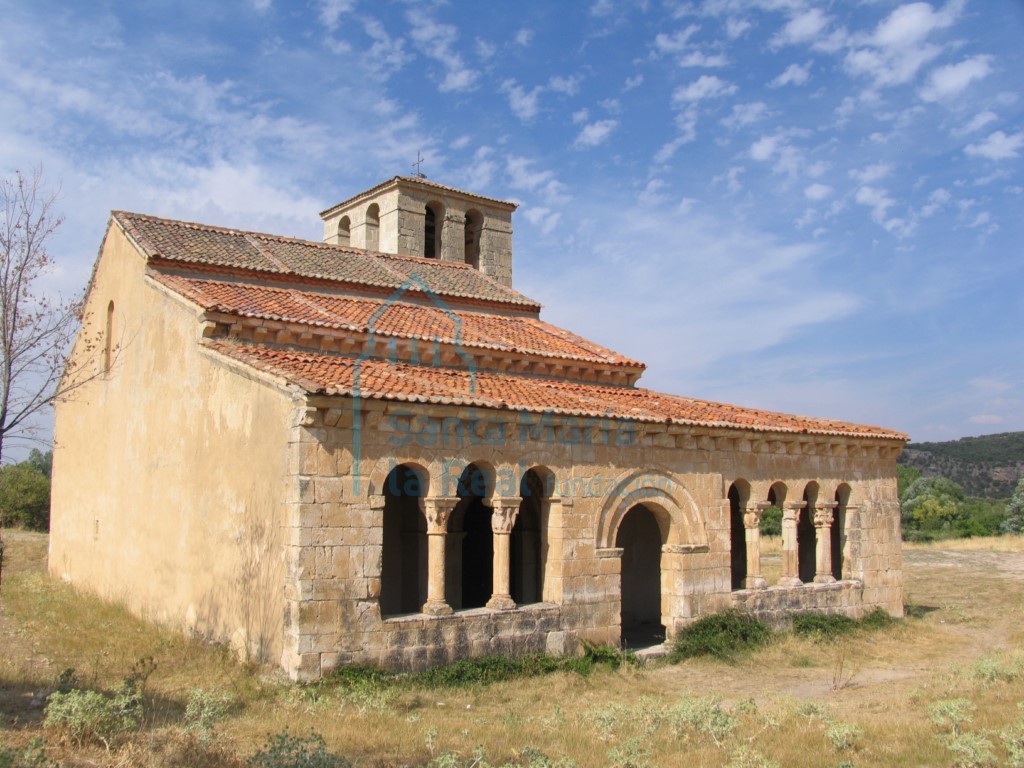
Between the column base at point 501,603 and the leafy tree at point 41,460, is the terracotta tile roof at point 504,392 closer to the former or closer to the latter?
the column base at point 501,603

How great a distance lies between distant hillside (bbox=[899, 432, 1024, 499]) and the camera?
69.1 meters

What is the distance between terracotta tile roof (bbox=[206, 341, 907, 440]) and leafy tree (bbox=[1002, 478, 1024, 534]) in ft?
96.9

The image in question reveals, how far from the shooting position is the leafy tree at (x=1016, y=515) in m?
39.6

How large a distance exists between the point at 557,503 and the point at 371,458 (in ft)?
9.14

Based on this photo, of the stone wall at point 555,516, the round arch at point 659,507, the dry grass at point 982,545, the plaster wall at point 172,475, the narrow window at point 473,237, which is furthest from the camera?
the dry grass at point 982,545

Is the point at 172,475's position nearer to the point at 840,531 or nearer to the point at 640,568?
the point at 640,568

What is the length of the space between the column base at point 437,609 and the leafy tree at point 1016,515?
36982 mm

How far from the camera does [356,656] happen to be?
9344mm

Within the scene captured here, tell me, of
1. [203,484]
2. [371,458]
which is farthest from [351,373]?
[203,484]

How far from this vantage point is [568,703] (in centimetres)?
944

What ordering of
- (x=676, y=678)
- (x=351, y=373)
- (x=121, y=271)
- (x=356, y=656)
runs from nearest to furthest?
(x=356, y=656) → (x=351, y=373) → (x=676, y=678) → (x=121, y=271)

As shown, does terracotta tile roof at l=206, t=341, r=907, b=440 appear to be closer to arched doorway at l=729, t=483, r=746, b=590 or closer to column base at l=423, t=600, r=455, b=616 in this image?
column base at l=423, t=600, r=455, b=616

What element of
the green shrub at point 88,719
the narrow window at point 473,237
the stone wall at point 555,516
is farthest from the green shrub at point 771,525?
the green shrub at point 88,719

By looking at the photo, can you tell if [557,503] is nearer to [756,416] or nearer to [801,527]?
[756,416]
